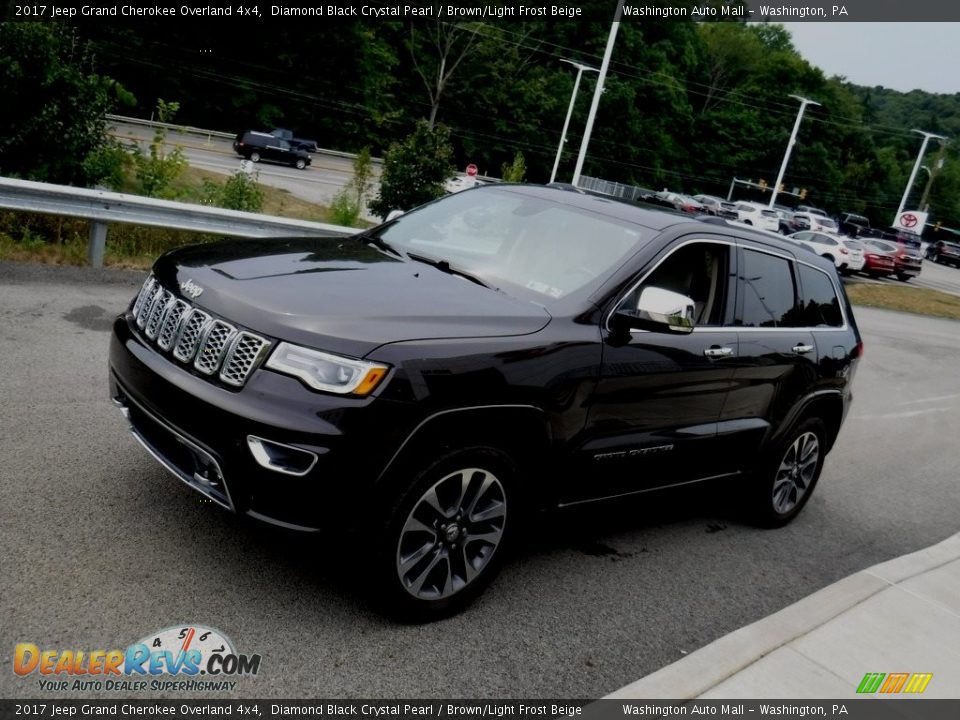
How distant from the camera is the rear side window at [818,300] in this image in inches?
225

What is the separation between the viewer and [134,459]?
4.83m

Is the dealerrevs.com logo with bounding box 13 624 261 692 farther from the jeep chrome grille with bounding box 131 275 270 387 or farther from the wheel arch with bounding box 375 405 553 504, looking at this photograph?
the jeep chrome grille with bounding box 131 275 270 387

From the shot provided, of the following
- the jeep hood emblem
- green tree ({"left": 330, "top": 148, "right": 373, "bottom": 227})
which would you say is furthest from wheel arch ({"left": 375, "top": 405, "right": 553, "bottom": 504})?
green tree ({"left": 330, "top": 148, "right": 373, "bottom": 227})

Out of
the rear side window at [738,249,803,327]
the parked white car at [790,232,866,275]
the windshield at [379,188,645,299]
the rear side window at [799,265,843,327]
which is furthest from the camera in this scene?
the parked white car at [790,232,866,275]

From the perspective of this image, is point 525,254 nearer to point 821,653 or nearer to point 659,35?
point 821,653

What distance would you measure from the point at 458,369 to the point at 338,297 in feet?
2.02

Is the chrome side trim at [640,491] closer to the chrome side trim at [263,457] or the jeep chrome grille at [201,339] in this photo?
the chrome side trim at [263,457]

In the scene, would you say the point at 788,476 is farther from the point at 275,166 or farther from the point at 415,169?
the point at 275,166

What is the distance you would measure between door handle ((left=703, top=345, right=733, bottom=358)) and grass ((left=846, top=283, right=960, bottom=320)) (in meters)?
22.7

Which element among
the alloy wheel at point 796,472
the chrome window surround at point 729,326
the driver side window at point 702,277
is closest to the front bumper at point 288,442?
the chrome window surround at point 729,326

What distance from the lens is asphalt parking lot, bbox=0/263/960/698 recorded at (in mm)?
3438

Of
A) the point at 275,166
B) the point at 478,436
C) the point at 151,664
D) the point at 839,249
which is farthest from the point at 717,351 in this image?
the point at 275,166

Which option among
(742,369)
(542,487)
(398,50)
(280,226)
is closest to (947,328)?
(280,226)

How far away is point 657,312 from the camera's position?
4.17 meters
